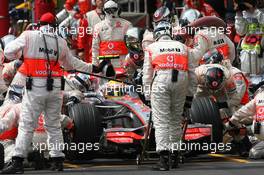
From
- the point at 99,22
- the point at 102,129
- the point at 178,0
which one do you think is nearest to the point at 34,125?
the point at 102,129

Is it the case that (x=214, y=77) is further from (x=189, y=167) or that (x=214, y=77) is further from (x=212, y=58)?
(x=189, y=167)

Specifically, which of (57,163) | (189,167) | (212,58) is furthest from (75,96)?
(212,58)

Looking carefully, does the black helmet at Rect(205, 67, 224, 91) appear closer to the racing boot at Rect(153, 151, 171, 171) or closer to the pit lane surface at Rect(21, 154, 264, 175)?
the pit lane surface at Rect(21, 154, 264, 175)

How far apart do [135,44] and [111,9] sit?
1864mm

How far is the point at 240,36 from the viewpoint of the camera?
68.9 feet

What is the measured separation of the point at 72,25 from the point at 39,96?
867 centimetres

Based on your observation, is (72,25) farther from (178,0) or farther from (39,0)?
(178,0)

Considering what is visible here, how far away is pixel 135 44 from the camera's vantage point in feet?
58.0

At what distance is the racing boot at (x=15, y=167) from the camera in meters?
13.5

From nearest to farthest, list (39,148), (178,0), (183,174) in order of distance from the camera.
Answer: (183,174)
(39,148)
(178,0)

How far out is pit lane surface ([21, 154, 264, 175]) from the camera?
13.5 metres

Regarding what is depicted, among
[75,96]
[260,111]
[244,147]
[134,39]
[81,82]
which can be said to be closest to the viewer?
Answer: [260,111]

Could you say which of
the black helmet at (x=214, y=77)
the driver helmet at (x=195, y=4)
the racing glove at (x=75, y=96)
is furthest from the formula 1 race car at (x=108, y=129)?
the driver helmet at (x=195, y=4)
